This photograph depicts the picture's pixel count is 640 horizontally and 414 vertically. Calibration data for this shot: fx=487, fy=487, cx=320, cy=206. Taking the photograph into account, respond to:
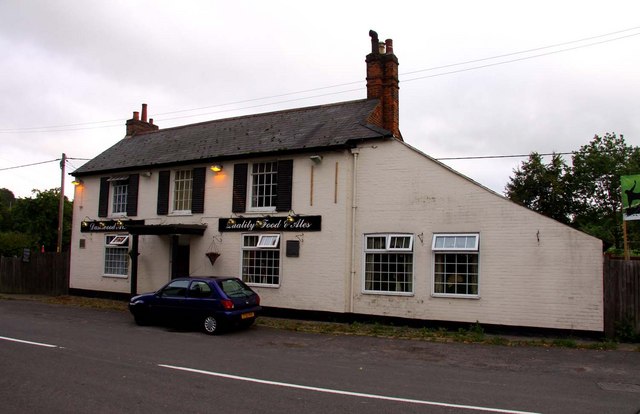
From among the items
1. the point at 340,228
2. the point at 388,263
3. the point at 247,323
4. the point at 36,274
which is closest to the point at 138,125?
the point at 36,274

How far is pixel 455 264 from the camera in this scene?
44.9ft

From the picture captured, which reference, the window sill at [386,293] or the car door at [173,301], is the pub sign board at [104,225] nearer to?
the car door at [173,301]

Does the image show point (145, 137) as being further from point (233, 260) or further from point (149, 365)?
point (149, 365)

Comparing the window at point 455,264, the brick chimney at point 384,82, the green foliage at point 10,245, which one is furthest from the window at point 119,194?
the window at point 455,264

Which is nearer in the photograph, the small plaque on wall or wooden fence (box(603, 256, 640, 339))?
wooden fence (box(603, 256, 640, 339))

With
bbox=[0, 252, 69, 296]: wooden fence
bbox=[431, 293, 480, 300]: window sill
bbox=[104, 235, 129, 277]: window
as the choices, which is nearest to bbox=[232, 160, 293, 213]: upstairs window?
bbox=[104, 235, 129, 277]: window

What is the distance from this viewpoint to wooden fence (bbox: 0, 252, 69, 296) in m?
22.8

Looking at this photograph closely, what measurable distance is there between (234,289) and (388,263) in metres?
4.61

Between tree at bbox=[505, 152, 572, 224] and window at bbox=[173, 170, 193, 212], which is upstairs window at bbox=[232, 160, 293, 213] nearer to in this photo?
window at bbox=[173, 170, 193, 212]

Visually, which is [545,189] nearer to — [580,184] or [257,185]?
[580,184]

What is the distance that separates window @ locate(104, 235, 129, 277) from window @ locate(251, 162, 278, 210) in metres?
6.47

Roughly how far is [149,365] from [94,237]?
48.9 feet

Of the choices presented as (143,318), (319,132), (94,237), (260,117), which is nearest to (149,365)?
(143,318)

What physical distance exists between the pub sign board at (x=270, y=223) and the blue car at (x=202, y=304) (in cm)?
307
